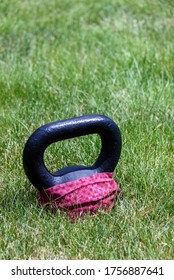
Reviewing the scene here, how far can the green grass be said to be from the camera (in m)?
2.60

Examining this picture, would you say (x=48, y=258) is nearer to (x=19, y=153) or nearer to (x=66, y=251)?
(x=66, y=251)

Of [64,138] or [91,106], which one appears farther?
[91,106]

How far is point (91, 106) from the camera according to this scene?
12.2 ft

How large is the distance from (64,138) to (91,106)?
1026mm

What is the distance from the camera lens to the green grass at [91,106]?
8.53 feet

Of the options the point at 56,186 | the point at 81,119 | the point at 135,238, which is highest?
the point at 81,119

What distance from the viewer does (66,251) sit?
2539mm

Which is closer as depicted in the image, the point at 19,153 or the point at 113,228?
the point at 113,228

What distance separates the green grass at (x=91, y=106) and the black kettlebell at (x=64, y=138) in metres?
0.15

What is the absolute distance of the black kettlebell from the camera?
2686mm

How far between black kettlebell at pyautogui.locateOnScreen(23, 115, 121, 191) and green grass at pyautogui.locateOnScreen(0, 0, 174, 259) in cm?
15
